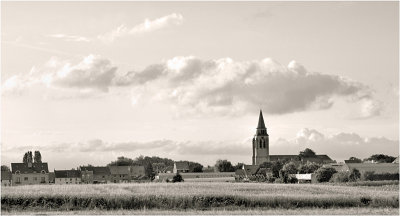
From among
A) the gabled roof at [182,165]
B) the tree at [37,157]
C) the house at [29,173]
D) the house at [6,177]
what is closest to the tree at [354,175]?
the house at [29,173]

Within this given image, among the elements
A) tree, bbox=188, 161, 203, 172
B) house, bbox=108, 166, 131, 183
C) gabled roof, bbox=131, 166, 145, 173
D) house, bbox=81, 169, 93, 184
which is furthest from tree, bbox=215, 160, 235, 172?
house, bbox=81, 169, 93, 184

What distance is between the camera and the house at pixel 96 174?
6284 inches

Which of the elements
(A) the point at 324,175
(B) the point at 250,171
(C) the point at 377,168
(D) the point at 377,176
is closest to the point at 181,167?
(B) the point at 250,171

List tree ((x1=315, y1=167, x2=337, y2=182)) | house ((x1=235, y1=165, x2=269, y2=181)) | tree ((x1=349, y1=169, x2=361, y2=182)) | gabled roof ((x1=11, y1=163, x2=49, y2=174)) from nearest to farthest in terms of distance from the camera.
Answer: tree ((x1=349, y1=169, x2=361, y2=182)) → tree ((x1=315, y1=167, x2=337, y2=182)) → gabled roof ((x1=11, y1=163, x2=49, y2=174)) → house ((x1=235, y1=165, x2=269, y2=181))

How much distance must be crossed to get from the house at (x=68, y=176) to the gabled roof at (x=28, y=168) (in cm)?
309

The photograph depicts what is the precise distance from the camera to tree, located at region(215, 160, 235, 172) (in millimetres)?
179625

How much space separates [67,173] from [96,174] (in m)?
10.2

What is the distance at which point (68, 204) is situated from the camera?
133 ft

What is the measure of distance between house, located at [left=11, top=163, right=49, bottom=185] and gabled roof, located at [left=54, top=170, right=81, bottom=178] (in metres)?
2.39

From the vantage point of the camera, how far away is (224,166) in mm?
180375

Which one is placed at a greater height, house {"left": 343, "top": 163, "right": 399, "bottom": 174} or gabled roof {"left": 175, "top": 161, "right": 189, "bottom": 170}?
gabled roof {"left": 175, "top": 161, "right": 189, "bottom": 170}

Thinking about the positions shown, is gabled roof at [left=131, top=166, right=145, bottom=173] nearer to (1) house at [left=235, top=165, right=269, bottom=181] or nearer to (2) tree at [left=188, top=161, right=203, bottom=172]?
(2) tree at [left=188, top=161, right=203, bottom=172]

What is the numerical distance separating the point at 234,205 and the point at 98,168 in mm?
128124

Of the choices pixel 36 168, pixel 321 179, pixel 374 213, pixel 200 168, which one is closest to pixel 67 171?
pixel 36 168
